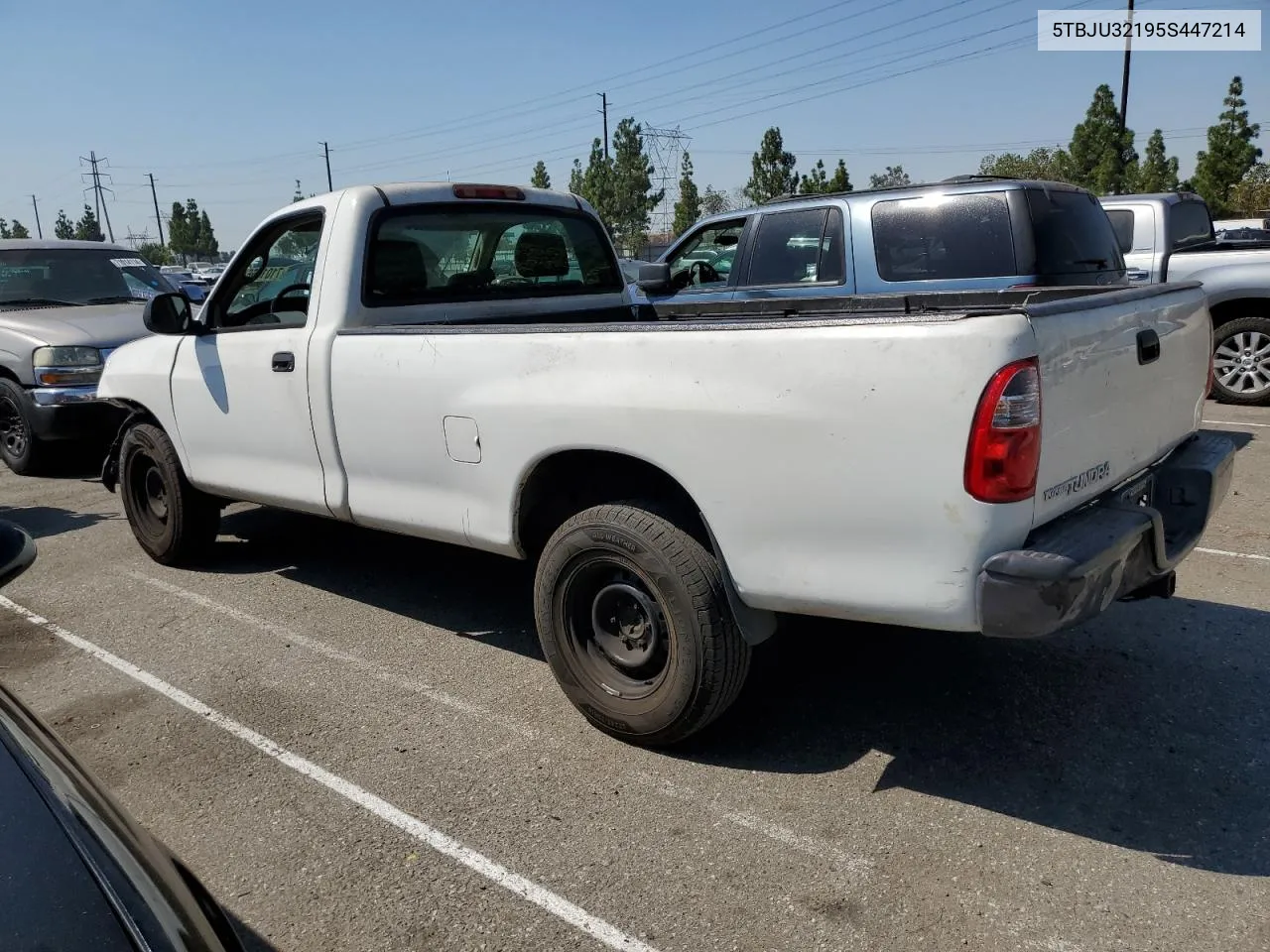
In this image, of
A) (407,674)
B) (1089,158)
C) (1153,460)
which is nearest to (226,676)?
(407,674)

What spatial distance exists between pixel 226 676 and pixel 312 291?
172 centimetres

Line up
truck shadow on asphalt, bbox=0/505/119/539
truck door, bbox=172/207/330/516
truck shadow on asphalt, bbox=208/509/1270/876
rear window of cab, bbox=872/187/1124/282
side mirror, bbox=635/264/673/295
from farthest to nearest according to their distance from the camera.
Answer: side mirror, bbox=635/264/673/295
truck shadow on asphalt, bbox=0/505/119/539
rear window of cab, bbox=872/187/1124/282
truck door, bbox=172/207/330/516
truck shadow on asphalt, bbox=208/509/1270/876

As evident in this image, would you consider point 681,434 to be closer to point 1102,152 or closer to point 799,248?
point 799,248

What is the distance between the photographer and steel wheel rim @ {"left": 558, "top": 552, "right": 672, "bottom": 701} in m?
3.36

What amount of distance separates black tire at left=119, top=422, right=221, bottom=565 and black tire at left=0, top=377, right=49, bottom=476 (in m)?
3.17

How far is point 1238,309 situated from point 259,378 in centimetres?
898

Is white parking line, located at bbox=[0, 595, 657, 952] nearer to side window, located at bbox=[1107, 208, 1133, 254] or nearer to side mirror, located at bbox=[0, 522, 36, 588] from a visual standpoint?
side mirror, located at bbox=[0, 522, 36, 588]

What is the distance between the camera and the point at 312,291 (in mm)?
4426

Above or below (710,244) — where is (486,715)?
below

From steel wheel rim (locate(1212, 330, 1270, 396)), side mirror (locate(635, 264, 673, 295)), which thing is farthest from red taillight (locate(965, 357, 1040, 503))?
steel wheel rim (locate(1212, 330, 1270, 396))

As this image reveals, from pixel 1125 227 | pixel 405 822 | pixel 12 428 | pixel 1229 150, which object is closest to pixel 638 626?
pixel 405 822

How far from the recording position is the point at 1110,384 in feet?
9.64

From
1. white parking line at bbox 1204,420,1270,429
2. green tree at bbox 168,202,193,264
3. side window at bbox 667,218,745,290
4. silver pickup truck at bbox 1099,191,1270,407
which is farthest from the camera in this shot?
green tree at bbox 168,202,193,264

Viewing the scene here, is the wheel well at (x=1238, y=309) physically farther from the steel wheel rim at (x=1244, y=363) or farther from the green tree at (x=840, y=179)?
the green tree at (x=840, y=179)
